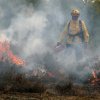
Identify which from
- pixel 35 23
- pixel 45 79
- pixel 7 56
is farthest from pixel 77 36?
pixel 35 23

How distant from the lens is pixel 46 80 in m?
11.6

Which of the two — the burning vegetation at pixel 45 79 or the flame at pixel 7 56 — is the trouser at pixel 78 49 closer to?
the burning vegetation at pixel 45 79

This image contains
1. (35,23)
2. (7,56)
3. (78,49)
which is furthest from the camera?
(35,23)

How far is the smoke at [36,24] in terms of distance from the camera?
53.0ft

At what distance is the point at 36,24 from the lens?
20000mm

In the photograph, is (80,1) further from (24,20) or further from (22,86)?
(22,86)

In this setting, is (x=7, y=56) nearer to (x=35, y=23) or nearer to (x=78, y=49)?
(x=78, y=49)

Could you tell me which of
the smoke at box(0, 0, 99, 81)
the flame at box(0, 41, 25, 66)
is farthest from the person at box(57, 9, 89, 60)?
the flame at box(0, 41, 25, 66)

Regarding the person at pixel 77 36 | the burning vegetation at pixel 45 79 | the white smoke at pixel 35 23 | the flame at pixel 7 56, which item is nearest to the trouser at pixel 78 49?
the person at pixel 77 36

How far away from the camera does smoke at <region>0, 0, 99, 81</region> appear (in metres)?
16.1

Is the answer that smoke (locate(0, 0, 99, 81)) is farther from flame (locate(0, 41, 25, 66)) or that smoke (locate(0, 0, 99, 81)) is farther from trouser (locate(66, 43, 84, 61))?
flame (locate(0, 41, 25, 66))

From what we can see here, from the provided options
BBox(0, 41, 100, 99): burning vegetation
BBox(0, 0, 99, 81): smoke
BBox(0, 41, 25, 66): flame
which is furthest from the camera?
BBox(0, 0, 99, 81): smoke

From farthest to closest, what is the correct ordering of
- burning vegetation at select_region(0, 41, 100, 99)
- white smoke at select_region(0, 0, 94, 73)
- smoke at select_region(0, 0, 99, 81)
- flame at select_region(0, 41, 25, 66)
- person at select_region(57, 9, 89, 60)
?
white smoke at select_region(0, 0, 94, 73)
smoke at select_region(0, 0, 99, 81)
person at select_region(57, 9, 89, 60)
flame at select_region(0, 41, 25, 66)
burning vegetation at select_region(0, 41, 100, 99)

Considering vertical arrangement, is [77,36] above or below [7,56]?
above
